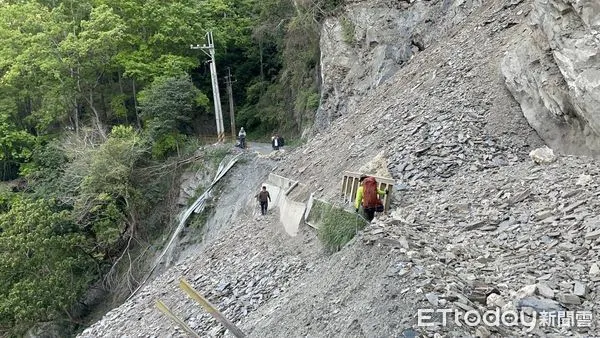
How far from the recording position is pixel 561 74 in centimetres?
997

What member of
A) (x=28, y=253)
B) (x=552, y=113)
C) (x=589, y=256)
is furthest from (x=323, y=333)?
(x=28, y=253)

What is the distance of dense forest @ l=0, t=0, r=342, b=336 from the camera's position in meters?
18.7

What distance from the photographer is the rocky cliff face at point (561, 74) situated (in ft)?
29.1

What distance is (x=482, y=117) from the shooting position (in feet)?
37.4

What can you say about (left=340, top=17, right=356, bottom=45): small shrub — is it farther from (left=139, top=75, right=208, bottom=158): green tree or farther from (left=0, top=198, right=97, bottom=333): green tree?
(left=0, top=198, right=97, bottom=333): green tree

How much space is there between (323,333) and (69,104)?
23.3 m

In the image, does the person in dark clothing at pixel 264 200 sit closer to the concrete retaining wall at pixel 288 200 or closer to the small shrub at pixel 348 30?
the concrete retaining wall at pixel 288 200

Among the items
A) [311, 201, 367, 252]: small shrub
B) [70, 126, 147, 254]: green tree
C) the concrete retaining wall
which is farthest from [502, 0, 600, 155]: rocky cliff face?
[70, 126, 147, 254]: green tree

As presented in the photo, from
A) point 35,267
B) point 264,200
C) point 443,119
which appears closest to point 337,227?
point 443,119

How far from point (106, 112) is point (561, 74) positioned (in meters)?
24.2

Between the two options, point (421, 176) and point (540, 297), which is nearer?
point (540, 297)

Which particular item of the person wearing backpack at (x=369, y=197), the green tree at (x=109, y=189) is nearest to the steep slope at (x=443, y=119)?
the person wearing backpack at (x=369, y=197)

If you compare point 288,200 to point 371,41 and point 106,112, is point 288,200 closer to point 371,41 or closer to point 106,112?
point 371,41

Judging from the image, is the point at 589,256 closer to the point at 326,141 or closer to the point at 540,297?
the point at 540,297
